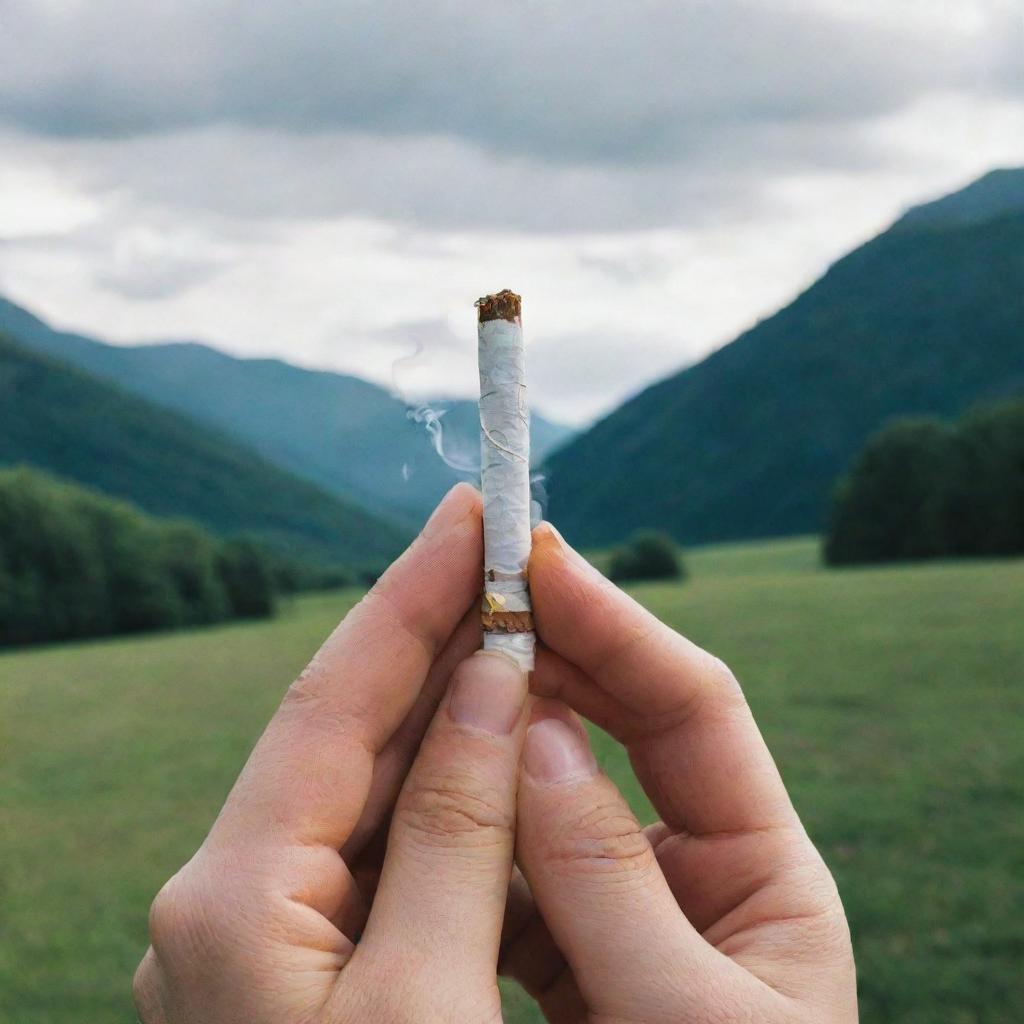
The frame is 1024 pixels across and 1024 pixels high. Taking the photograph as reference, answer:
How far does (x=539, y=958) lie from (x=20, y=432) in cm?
12658

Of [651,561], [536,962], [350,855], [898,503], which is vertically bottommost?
[651,561]

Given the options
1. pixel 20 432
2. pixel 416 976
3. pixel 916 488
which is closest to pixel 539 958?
pixel 416 976

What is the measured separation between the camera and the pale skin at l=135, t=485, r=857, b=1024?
1.81 meters

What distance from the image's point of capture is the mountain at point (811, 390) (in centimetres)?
11656

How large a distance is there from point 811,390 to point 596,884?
136 meters

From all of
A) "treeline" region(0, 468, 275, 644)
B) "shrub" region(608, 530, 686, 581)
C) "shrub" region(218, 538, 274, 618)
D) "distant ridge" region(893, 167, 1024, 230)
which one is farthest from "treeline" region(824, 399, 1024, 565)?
"distant ridge" region(893, 167, 1024, 230)

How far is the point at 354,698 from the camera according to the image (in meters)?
2.11

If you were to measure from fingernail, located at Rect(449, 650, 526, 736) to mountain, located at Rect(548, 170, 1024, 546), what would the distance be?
4321 inches

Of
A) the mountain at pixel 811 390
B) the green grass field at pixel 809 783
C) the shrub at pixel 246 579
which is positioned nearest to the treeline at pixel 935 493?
the shrub at pixel 246 579

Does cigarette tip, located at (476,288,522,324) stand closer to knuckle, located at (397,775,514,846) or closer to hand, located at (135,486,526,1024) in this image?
hand, located at (135,486,526,1024)

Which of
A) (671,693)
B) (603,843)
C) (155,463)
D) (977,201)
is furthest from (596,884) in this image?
(977,201)

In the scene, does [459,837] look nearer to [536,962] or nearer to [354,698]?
[354,698]

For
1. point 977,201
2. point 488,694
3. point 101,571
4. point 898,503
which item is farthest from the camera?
point 977,201

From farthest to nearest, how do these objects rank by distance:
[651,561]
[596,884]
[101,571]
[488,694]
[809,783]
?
1. [101,571]
2. [651,561]
3. [809,783]
4. [488,694]
5. [596,884]
